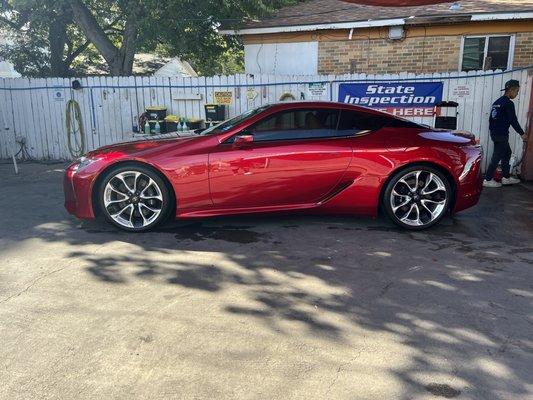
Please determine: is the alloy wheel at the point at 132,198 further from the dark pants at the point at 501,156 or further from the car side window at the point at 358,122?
the dark pants at the point at 501,156

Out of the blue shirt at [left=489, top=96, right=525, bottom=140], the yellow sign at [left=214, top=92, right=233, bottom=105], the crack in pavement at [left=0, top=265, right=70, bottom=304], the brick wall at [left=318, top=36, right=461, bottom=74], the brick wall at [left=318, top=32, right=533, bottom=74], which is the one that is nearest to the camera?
the crack in pavement at [left=0, top=265, right=70, bottom=304]

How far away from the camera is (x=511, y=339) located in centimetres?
315

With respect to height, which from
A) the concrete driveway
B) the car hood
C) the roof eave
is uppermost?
the roof eave

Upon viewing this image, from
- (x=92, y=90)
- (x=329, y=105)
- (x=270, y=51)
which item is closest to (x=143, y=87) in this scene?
(x=92, y=90)

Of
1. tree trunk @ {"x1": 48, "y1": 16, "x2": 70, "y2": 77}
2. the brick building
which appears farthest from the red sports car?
tree trunk @ {"x1": 48, "y1": 16, "x2": 70, "y2": 77}

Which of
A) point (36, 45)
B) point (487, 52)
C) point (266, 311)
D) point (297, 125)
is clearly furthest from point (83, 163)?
point (36, 45)

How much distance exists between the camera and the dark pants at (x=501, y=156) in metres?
7.74

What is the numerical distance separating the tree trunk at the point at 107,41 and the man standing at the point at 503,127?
28.4 ft

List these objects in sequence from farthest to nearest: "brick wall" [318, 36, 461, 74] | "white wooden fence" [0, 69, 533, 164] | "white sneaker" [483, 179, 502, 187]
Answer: "brick wall" [318, 36, 461, 74], "white wooden fence" [0, 69, 533, 164], "white sneaker" [483, 179, 502, 187]

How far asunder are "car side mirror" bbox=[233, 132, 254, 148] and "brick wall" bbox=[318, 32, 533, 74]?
7.42 m

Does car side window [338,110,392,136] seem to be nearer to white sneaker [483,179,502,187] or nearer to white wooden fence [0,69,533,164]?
white sneaker [483,179,502,187]

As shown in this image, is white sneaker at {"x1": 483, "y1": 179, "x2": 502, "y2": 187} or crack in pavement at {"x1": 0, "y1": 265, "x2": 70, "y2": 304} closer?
crack in pavement at {"x1": 0, "y1": 265, "x2": 70, "y2": 304}

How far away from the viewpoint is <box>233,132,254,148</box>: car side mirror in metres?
5.12

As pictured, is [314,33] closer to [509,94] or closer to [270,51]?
[270,51]
